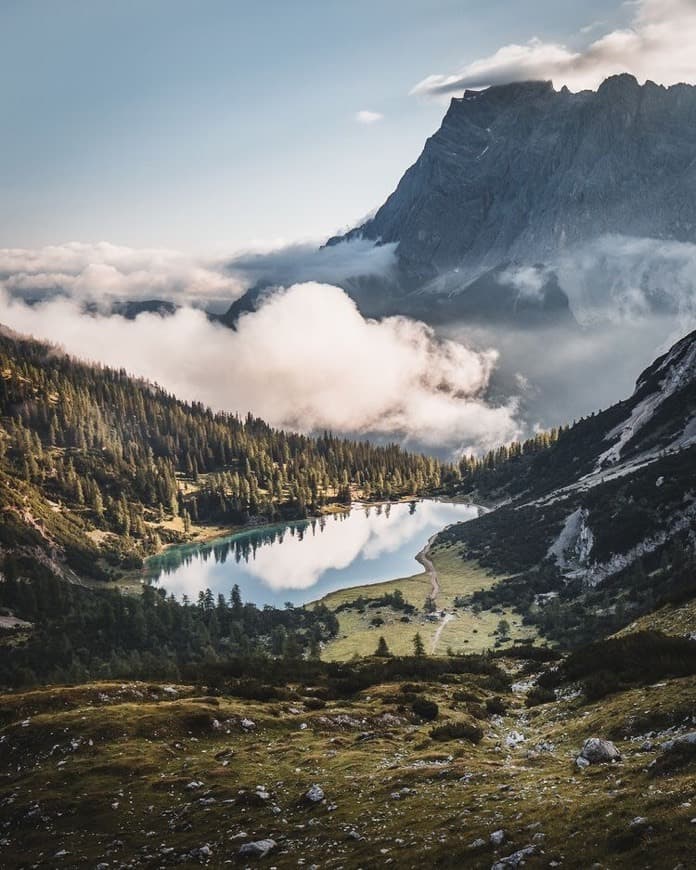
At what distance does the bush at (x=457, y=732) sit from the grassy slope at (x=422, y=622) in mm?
67739

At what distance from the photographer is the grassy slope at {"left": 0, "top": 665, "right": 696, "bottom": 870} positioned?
1952cm

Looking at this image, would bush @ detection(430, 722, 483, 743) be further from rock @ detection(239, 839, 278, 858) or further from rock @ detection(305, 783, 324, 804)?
rock @ detection(239, 839, 278, 858)

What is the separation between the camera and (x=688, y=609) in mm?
52250

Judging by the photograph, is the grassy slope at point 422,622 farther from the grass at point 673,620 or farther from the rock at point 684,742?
the rock at point 684,742

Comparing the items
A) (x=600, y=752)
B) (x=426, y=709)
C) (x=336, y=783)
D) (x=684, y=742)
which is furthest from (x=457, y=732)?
(x=684, y=742)

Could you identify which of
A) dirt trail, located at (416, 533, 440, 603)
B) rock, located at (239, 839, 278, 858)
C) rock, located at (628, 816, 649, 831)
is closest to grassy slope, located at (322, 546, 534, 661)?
dirt trail, located at (416, 533, 440, 603)

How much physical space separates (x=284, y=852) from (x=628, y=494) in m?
131

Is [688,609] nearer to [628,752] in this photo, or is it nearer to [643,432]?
[628,752]

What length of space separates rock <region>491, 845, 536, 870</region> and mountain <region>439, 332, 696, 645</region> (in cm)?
4437

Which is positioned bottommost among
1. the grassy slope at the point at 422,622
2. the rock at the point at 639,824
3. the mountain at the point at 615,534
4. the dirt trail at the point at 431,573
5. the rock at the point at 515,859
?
the dirt trail at the point at 431,573

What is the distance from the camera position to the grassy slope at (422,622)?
111250mm

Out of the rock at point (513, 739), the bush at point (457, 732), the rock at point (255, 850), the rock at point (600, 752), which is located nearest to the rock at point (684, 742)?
the rock at point (600, 752)

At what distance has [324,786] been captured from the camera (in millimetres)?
29250

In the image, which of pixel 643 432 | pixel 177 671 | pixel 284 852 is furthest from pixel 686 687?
pixel 643 432
